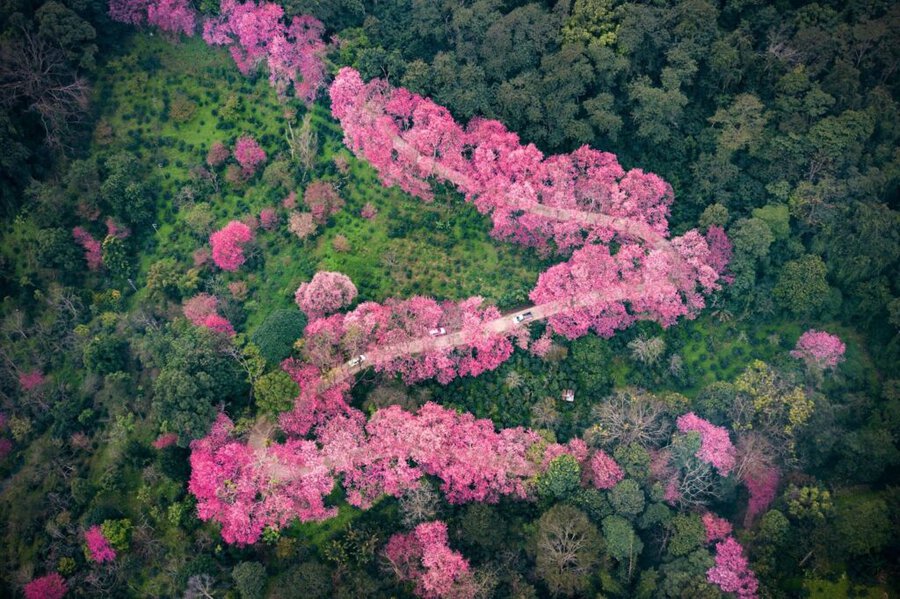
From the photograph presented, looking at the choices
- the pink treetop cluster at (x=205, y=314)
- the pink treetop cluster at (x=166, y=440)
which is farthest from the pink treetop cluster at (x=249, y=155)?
the pink treetop cluster at (x=166, y=440)

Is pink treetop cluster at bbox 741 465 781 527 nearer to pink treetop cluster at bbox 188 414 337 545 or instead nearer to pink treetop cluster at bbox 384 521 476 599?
pink treetop cluster at bbox 384 521 476 599

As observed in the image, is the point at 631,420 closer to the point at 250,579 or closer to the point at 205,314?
the point at 250,579

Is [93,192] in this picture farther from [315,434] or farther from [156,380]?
[315,434]

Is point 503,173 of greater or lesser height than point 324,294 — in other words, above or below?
above

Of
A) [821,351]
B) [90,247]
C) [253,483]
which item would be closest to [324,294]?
[253,483]

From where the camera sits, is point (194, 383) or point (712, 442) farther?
point (712, 442)
